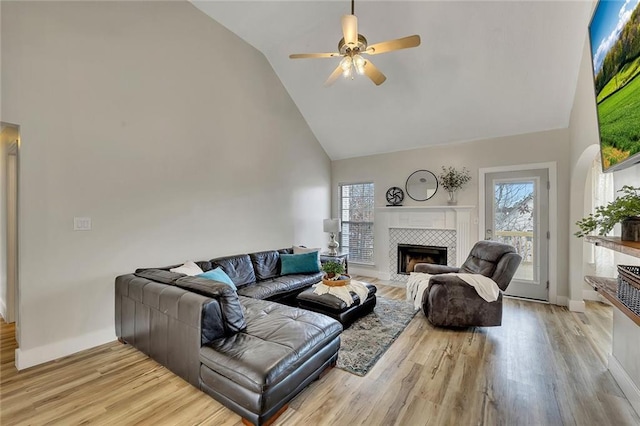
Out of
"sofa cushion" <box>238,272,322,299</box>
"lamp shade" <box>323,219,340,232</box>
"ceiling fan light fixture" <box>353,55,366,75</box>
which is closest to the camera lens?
"ceiling fan light fixture" <box>353,55,366,75</box>

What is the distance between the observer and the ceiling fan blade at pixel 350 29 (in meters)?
2.38

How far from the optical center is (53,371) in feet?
7.94

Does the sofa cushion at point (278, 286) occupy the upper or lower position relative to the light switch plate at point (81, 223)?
lower

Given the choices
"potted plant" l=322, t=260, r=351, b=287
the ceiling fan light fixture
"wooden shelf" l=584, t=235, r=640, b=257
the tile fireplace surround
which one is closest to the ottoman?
"potted plant" l=322, t=260, r=351, b=287

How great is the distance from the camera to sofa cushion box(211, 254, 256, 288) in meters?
3.70

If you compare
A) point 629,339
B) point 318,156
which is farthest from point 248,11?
point 629,339

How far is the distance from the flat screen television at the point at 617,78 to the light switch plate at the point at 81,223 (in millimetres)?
4302

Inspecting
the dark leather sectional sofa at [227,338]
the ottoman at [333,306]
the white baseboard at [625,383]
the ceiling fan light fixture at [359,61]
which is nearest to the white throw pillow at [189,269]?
the dark leather sectional sofa at [227,338]

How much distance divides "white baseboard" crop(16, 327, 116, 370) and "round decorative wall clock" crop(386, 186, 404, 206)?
4.73 meters

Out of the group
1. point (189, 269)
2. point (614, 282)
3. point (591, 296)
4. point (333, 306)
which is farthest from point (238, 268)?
point (591, 296)

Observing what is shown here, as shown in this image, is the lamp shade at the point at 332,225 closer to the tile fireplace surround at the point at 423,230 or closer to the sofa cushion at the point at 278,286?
the tile fireplace surround at the point at 423,230

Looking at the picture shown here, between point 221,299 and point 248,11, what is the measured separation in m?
3.76

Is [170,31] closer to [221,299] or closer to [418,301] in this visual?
[221,299]

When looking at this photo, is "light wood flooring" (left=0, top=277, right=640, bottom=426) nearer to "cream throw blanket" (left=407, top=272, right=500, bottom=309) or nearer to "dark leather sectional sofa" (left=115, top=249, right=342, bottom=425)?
"dark leather sectional sofa" (left=115, top=249, right=342, bottom=425)
